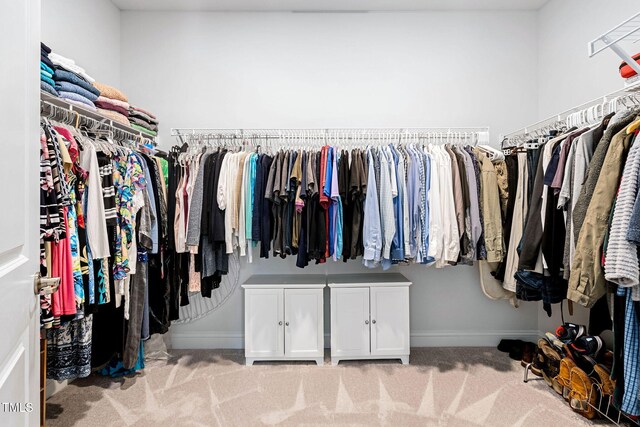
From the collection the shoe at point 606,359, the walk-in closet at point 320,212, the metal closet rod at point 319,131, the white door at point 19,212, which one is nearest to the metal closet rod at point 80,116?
the walk-in closet at point 320,212

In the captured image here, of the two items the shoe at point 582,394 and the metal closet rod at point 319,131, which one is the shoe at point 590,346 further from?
the metal closet rod at point 319,131

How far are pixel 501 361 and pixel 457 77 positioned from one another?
8.01 ft

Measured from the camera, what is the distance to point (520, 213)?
230 cm

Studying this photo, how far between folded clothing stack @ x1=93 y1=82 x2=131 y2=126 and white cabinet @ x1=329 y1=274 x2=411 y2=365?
6.42 feet

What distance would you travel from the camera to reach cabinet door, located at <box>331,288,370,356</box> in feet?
8.32

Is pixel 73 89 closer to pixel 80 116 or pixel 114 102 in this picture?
pixel 80 116

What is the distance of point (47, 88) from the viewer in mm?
1685

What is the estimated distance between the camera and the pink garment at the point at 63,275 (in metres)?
1.49

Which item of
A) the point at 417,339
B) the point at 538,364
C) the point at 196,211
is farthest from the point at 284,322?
the point at 538,364

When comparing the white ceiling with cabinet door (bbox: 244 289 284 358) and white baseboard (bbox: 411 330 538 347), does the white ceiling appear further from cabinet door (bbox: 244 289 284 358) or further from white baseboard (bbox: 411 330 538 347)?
white baseboard (bbox: 411 330 538 347)

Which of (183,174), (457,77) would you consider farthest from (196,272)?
(457,77)

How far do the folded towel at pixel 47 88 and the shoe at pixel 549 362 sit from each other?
11.1 ft

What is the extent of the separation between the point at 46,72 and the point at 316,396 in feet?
7.88

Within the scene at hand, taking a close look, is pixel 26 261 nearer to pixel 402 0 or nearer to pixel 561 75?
pixel 402 0
